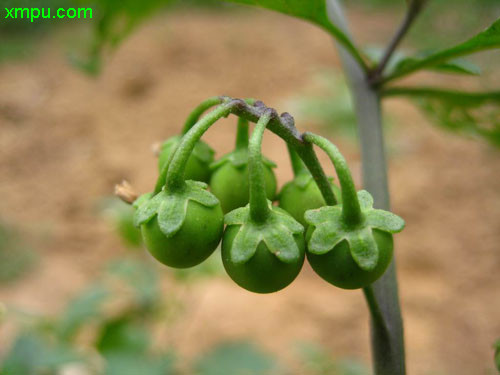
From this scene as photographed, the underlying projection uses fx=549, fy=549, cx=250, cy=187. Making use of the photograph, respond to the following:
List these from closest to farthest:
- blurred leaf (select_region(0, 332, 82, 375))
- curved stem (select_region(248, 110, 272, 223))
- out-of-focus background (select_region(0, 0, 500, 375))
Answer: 1. curved stem (select_region(248, 110, 272, 223))
2. blurred leaf (select_region(0, 332, 82, 375))
3. out-of-focus background (select_region(0, 0, 500, 375))

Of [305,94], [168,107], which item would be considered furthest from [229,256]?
[168,107]

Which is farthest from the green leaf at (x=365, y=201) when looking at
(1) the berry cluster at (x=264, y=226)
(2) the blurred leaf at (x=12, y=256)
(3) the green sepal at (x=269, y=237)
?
(2) the blurred leaf at (x=12, y=256)

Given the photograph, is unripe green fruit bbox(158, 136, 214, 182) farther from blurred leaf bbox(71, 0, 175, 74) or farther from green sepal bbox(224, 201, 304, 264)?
blurred leaf bbox(71, 0, 175, 74)

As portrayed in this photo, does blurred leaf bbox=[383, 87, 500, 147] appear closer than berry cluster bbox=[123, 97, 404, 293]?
No

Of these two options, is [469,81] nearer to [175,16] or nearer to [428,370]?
[428,370]

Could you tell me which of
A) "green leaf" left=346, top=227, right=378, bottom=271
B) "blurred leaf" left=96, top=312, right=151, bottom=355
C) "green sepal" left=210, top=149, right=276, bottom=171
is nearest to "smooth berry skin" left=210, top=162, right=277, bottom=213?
"green sepal" left=210, top=149, right=276, bottom=171

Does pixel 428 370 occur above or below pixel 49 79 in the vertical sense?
below

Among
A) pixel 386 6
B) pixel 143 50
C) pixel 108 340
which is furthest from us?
pixel 386 6
